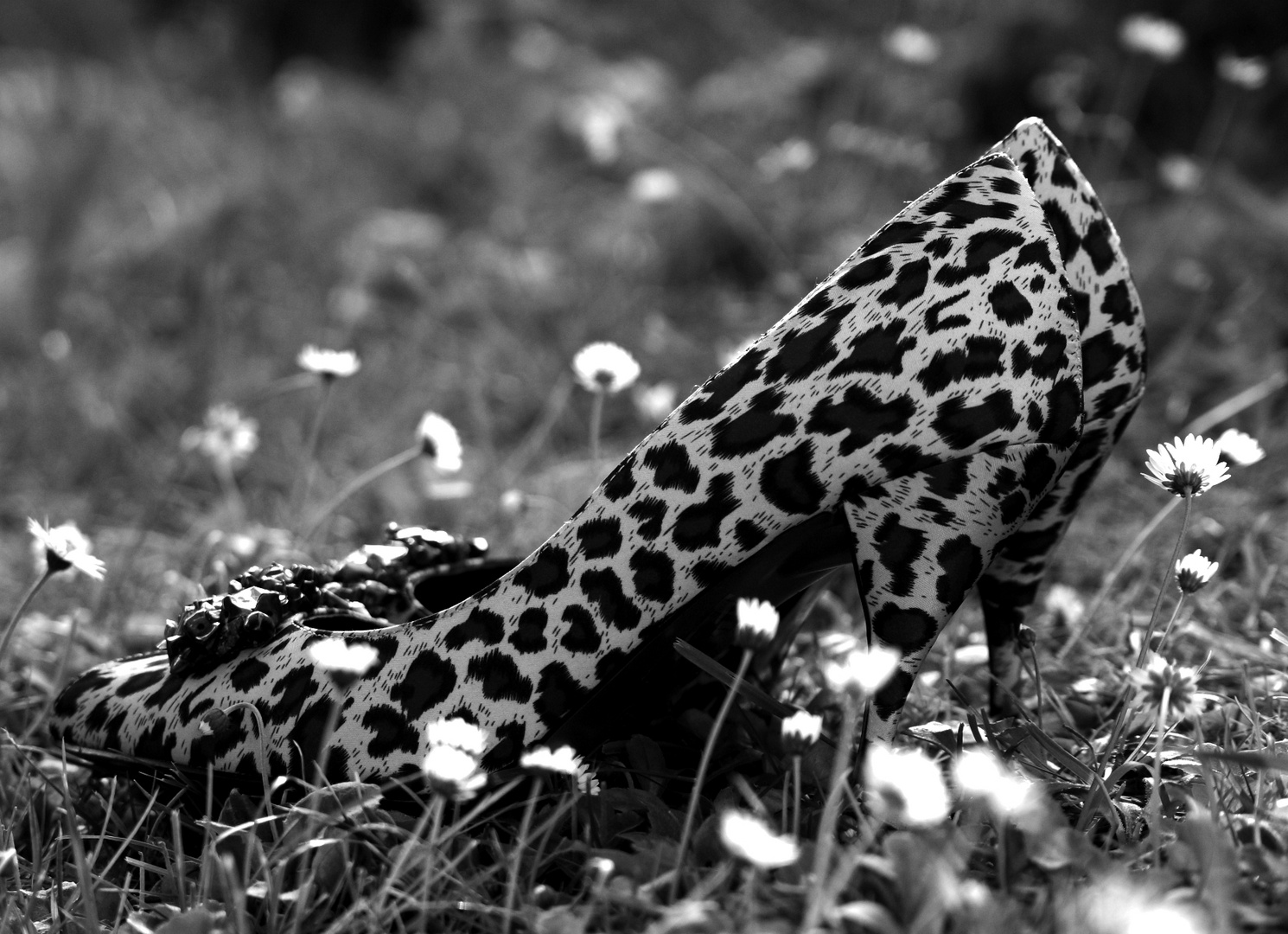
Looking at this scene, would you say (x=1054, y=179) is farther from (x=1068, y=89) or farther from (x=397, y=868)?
(x=1068, y=89)

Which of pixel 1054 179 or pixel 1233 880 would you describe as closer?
pixel 1233 880

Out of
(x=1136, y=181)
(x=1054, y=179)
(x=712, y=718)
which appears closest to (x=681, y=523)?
(x=712, y=718)

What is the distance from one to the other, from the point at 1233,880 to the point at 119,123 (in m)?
4.66

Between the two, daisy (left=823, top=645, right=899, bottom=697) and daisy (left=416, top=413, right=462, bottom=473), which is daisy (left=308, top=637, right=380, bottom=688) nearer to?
daisy (left=823, top=645, right=899, bottom=697)

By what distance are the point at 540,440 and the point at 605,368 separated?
2.64 ft

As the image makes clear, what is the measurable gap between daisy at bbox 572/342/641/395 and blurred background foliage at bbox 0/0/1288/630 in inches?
13.6

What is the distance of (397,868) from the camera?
1055 millimetres

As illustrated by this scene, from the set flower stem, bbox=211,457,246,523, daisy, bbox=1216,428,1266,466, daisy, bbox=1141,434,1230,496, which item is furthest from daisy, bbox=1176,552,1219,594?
flower stem, bbox=211,457,246,523

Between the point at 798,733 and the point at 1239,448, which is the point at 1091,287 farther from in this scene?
the point at 798,733

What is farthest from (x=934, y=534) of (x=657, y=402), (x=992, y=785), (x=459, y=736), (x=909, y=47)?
(x=909, y=47)

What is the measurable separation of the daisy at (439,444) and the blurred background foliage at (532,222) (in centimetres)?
28

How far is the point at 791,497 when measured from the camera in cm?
122

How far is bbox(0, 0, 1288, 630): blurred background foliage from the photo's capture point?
8.71ft

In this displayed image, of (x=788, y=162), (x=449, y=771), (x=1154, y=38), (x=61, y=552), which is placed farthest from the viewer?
(x=788, y=162)
